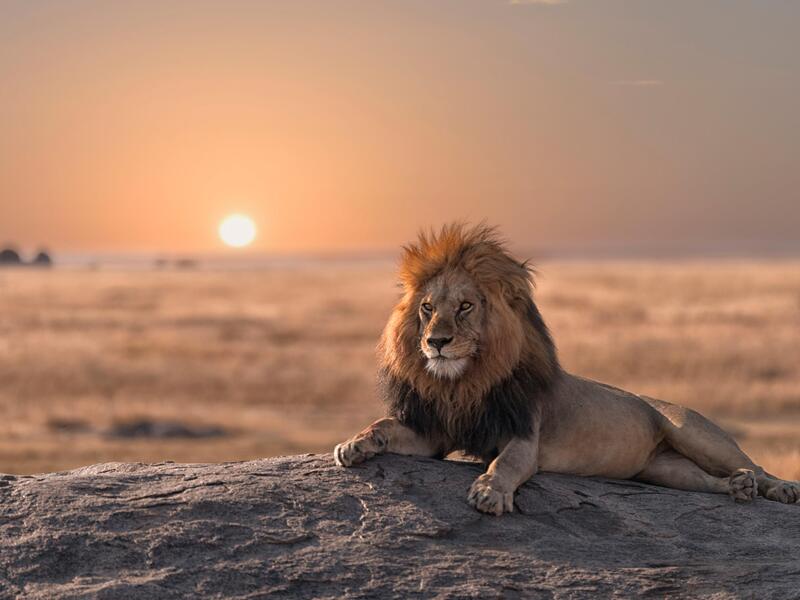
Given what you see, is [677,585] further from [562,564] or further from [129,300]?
[129,300]

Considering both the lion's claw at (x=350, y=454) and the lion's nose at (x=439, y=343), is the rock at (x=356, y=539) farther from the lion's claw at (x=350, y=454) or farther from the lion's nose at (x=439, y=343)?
the lion's nose at (x=439, y=343)

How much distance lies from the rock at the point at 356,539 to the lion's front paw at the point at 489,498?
3.0 inches

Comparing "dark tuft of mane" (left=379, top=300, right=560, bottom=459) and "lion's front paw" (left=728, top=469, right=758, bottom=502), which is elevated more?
"dark tuft of mane" (left=379, top=300, right=560, bottom=459)

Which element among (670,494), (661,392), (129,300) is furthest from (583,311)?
(670,494)

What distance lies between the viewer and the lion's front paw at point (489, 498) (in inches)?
221

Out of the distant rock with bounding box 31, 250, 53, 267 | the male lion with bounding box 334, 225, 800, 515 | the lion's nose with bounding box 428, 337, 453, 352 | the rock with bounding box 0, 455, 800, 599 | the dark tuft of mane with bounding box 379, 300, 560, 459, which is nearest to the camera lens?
the rock with bounding box 0, 455, 800, 599

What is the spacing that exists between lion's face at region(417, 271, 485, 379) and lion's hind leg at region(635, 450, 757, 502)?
1.79m

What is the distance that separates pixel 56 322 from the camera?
37.9 meters

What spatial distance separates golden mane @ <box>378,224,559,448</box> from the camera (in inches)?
227

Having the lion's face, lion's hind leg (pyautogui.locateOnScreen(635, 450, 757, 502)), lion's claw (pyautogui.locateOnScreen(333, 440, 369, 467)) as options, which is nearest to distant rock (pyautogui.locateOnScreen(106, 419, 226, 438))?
lion's hind leg (pyautogui.locateOnScreen(635, 450, 757, 502))

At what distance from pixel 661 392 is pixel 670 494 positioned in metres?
18.0

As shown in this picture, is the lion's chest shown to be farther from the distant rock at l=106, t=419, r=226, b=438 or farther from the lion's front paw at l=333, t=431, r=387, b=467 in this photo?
the distant rock at l=106, t=419, r=226, b=438

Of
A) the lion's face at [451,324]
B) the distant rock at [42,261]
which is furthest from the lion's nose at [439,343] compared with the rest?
the distant rock at [42,261]

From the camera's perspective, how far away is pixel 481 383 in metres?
5.78
